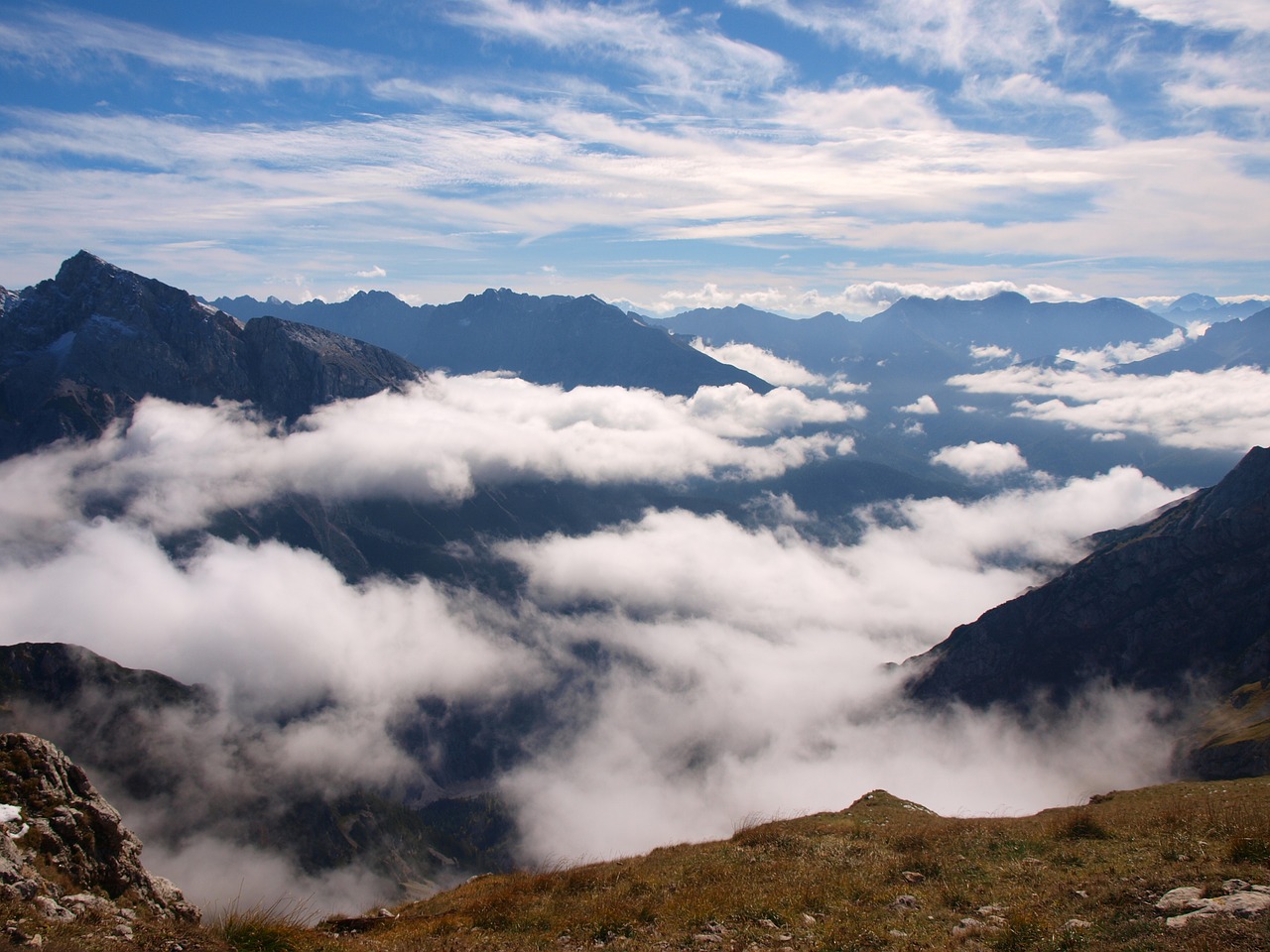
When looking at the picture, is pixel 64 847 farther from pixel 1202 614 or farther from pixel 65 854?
pixel 1202 614

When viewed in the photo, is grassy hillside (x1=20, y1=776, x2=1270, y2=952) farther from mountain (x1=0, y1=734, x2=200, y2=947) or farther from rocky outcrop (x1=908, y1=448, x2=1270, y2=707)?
rocky outcrop (x1=908, y1=448, x2=1270, y2=707)

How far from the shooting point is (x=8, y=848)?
47.9ft

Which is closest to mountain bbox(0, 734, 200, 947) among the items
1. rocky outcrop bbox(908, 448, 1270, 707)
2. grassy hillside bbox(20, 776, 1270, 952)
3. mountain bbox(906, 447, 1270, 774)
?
grassy hillside bbox(20, 776, 1270, 952)

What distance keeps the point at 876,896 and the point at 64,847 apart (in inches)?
896

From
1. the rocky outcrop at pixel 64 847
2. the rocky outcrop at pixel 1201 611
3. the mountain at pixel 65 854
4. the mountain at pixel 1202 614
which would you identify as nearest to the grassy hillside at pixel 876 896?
the mountain at pixel 65 854

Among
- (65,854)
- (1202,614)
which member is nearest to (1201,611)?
(1202,614)

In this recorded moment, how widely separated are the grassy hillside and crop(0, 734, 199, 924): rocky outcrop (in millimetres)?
2563

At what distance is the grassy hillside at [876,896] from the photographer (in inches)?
623

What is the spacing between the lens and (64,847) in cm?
1708

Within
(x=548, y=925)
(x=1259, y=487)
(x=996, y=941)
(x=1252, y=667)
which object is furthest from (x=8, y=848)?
(x=1259, y=487)

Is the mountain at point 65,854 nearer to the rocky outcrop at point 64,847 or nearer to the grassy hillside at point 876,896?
the rocky outcrop at point 64,847

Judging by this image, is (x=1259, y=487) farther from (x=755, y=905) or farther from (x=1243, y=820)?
(x=755, y=905)

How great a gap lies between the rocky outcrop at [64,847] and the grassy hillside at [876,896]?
256cm

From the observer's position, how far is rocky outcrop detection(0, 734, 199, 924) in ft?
47.4
